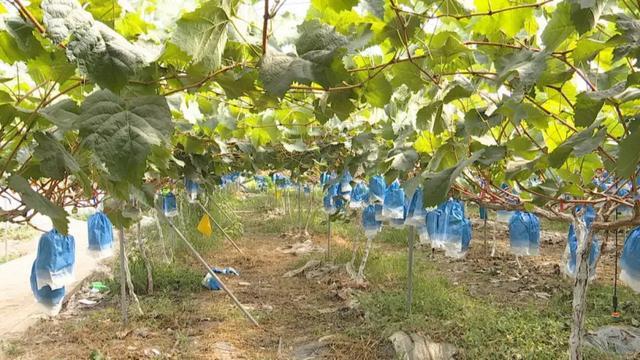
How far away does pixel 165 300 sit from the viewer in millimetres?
5562

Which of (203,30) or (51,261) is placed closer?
(203,30)

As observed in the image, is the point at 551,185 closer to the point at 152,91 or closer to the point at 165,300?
the point at 152,91

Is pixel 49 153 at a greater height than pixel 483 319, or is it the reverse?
pixel 49 153

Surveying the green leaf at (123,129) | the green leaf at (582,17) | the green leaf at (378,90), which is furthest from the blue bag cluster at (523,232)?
the green leaf at (123,129)

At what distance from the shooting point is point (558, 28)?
794mm

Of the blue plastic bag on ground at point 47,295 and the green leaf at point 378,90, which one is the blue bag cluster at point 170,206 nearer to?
the blue plastic bag on ground at point 47,295

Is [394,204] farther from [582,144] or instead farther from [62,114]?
[62,114]

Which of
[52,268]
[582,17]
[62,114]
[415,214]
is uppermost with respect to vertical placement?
[582,17]

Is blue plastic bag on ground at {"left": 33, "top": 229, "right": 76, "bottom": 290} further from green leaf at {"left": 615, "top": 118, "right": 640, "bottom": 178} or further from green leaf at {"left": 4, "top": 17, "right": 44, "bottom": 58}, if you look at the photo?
green leaf at {"left": 615, "top": 118, "right": 640, "bottom": 178}

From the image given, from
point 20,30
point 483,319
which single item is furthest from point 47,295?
point 483,319

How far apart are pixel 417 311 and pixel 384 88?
408cm

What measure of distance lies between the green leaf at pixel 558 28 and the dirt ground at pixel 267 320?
11.8ft

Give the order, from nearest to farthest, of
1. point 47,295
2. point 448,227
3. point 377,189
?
1. point 47,295
2. point 448,227
3. point 377,189

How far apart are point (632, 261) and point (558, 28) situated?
1791mm
